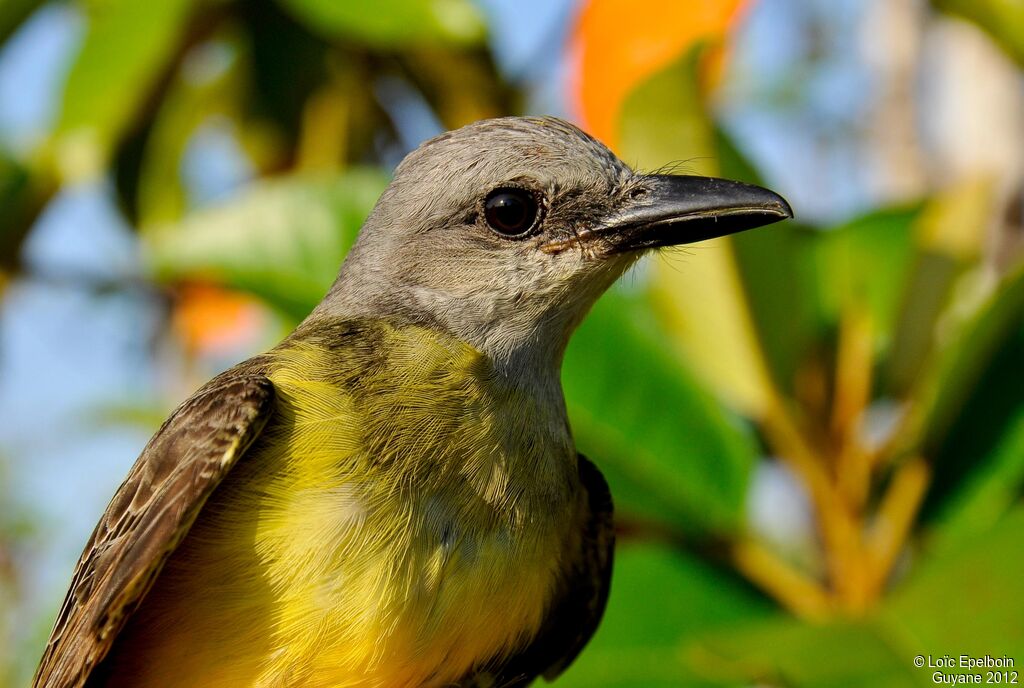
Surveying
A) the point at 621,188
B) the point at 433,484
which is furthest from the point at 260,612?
the point at 621,188

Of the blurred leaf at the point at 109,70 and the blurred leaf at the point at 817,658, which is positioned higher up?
the blurred leaf at the point at 109,70

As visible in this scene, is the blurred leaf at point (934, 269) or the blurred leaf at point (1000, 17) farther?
the blurred leaf at point (1000, 17)

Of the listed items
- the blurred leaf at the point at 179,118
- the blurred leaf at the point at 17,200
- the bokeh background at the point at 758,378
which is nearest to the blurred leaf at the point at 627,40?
the bokeh background at the point at 758,378

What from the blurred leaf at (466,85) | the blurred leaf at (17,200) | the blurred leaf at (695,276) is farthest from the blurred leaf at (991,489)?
the blurred leaf at (17,200)

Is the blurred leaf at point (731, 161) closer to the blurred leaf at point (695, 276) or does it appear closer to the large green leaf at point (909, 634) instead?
the blurred leaf at point (695, 276)

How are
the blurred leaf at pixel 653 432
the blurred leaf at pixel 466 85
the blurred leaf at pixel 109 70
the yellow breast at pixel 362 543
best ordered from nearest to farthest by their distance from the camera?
the yellow breast at pixel 362 543 < the blurred leaf at pixel 653 432 < the blurred leaf at pixel 109 70 < the blurred leaf at pixel 466 85

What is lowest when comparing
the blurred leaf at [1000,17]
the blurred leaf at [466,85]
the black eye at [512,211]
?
the black eye at [512,211]

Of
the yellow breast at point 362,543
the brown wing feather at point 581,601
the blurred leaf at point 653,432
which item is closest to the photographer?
the yellow breast at point 362,543
